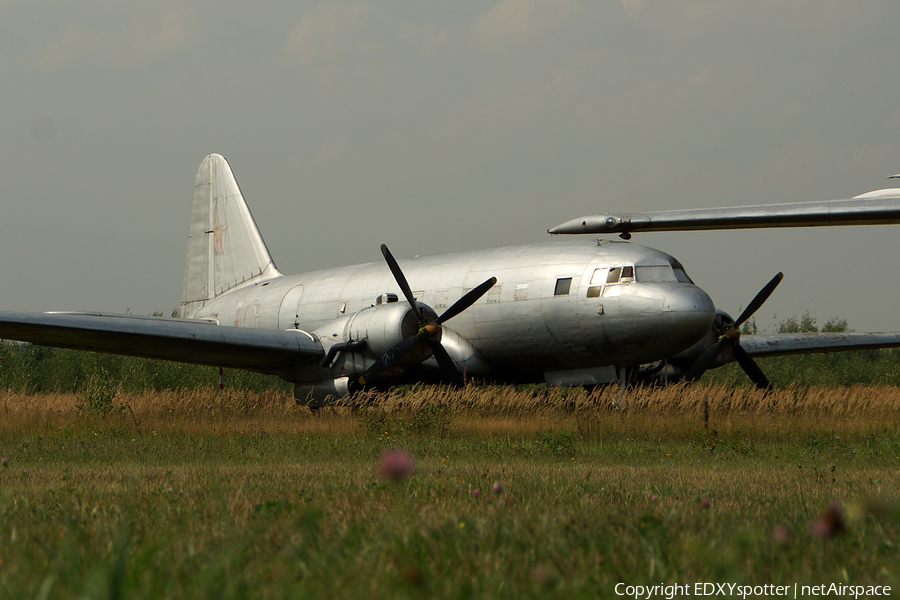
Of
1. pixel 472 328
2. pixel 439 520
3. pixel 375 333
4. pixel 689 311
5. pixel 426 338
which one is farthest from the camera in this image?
pixel 472 328

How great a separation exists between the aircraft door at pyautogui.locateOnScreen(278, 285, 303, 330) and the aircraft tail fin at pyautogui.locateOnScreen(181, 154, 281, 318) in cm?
382

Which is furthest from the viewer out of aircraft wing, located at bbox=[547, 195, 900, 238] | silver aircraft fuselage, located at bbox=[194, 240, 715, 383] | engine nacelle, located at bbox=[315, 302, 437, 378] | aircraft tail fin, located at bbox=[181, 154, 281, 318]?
aircraft tail fin, located at bbox=[181, 154, 281, 318]

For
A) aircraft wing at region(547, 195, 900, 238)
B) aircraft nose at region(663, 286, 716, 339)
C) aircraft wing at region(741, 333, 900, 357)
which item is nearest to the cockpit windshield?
aircraft nose at region(663, 286, 716, 339)

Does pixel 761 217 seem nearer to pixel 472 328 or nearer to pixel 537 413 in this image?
pixel 537 413

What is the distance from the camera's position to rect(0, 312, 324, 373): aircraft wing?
1425 centimetres

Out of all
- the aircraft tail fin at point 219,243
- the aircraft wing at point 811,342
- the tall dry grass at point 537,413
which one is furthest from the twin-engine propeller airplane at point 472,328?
the aircraft tail fin at point 219,243

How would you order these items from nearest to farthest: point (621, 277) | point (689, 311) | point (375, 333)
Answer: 1. point (689, 311)
2. point (621, 277)
3. point (375, 333)

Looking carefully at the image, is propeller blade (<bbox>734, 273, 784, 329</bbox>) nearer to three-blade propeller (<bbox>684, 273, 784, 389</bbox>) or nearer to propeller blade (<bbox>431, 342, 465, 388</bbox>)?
three-blade propeller (<bbox>684, 273, 784, 389</bbox>)

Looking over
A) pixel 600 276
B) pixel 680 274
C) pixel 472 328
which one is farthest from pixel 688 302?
pixel 472 328

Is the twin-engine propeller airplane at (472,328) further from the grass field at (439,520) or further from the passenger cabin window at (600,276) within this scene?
the grass field at (439,520)

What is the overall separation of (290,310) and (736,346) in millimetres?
10330

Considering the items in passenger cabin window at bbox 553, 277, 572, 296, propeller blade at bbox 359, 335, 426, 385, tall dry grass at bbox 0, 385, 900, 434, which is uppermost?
passenger cabin window at bbox 553, 277, 572, 296

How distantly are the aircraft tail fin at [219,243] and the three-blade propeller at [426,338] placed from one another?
9.23 meters

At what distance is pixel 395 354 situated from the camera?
593 inches
